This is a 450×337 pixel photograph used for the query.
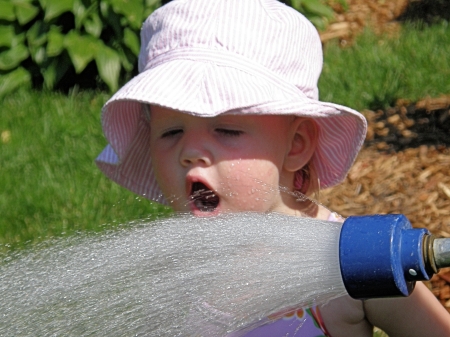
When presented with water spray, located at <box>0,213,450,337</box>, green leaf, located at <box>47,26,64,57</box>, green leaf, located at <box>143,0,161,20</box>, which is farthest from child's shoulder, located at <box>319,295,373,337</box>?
green leaf, located at <box>47,26,64,57</box>

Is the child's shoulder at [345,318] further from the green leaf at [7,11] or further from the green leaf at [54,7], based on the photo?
the green leaf at [7,11]

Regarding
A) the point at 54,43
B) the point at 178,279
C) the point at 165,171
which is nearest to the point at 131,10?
the point at 54,43

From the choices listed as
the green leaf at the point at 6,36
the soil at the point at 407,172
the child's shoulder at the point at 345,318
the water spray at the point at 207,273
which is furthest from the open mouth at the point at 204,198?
the green leaf at the point at 6,36

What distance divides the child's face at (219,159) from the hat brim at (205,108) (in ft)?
0.33

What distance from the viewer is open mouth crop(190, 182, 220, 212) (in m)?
2.09

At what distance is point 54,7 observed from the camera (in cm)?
510

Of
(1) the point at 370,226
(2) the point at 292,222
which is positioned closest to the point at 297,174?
(2) the point at 292,222

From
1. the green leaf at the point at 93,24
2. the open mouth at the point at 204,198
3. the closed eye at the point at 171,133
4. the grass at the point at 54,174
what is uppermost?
the closed eye at the point at 171,133

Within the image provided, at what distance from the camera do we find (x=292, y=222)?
4.91 feet

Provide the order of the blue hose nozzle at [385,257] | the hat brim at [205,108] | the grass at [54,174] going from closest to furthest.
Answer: the blue hose nozzle at [385,257] < the hat brim at [205,108] < the grass at [54,174]

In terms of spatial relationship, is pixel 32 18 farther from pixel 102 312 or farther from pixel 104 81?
pixel 102 312

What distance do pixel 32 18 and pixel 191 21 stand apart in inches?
131

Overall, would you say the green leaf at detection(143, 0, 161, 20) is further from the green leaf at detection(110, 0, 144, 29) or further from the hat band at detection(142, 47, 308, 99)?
the hat band at detection(142, 47, 308, 99)

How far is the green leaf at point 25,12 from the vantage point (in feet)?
17.1
